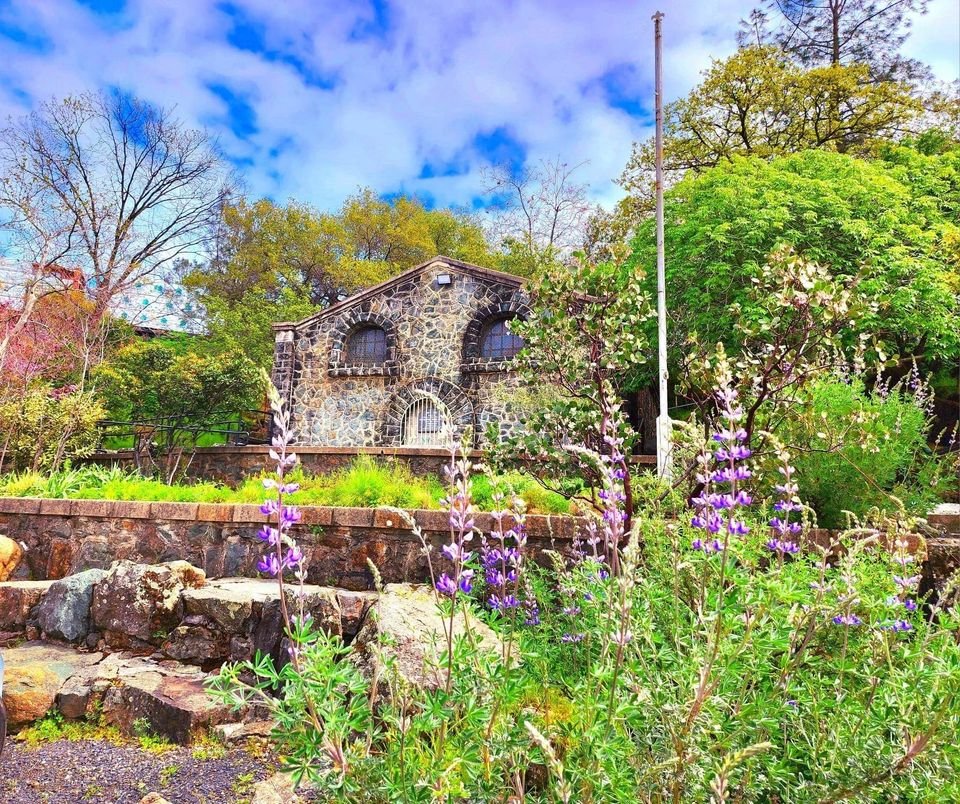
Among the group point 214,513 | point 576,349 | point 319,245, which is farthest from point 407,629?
point 319,245

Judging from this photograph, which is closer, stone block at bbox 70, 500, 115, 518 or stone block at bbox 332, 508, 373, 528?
stone block at bbox 332, 508, 373, 528

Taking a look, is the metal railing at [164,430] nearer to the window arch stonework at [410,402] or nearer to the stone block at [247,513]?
the window arch stonework at [410,402]

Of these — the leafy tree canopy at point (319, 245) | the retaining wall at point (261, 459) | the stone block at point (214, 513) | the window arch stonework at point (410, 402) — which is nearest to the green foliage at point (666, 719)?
the stone block at point (214, 513)

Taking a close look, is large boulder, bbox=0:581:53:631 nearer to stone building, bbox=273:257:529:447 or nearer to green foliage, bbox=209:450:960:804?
green foliage, bbox=209:450:960:804

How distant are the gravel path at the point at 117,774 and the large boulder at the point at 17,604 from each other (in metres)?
2.19

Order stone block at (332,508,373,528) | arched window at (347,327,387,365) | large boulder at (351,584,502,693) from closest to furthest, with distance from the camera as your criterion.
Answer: large boulder at (351,584,502,693) → stone block at (332,508,373,528) → arched window at (347,327,387,365)

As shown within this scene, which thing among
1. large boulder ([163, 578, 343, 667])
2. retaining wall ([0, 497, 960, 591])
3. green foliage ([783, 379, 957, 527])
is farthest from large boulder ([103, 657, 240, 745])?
green foliage ([783, 379, 957, 527])

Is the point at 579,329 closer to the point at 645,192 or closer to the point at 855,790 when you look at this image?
the point at 855,790

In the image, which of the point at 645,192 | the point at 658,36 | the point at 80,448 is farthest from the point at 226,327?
the point at 658,36

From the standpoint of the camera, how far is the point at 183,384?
15.5 metres

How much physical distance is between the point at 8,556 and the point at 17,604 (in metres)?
1.64

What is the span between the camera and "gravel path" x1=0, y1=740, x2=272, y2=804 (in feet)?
13.1

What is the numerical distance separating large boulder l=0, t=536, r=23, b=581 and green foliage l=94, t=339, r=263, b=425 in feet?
25.5

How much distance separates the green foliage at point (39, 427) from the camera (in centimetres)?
1188
